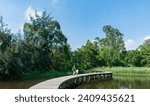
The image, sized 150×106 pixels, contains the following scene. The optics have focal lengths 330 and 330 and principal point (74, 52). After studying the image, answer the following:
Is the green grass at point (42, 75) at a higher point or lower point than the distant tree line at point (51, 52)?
lower

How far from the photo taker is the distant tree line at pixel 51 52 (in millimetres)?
22734

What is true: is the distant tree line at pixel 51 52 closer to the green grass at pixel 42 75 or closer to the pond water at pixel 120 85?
the green grass at pixel 42 75

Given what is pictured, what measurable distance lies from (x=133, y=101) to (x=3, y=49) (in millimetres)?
17339

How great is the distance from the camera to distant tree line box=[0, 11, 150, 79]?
22.7 metres

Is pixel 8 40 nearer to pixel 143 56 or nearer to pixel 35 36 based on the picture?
pixel 35 36

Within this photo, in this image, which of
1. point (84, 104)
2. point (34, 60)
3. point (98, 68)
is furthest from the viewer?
point (98, 68)

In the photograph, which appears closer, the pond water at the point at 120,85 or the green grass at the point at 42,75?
the pond water at the point at 120,85

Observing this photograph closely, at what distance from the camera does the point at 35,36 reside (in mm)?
29969

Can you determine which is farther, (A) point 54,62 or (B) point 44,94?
(A) point 54,62

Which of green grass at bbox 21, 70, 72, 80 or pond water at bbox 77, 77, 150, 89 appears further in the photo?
green grass at bbox 21, 70, 72, 80

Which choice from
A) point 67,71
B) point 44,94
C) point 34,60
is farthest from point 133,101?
point 67,71

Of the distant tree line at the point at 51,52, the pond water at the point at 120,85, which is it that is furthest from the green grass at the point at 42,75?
the pond water at the point at 120,85

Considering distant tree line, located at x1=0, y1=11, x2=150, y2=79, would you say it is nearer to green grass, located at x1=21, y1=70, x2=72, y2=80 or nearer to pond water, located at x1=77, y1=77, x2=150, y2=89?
green grass, located at x1=21, y1=70, x2=72, y2=80

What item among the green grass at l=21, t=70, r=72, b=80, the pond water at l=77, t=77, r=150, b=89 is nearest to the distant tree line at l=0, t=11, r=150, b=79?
the green grass at l=21, t=70, r=72, b=80
